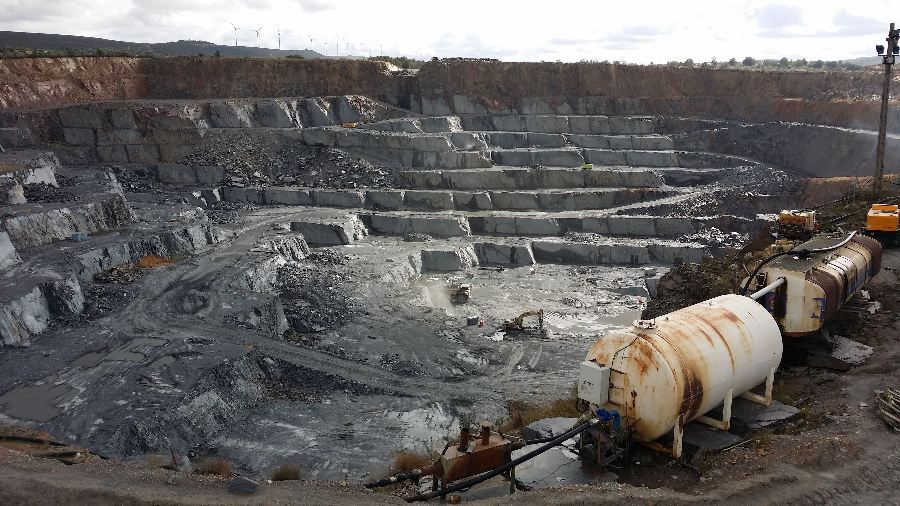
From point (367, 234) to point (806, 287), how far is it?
2625 centimetres

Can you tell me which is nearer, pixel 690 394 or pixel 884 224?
pixel 690 394

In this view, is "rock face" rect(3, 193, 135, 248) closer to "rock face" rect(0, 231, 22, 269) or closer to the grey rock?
"rock face" rect(0, 231, 22, 269)

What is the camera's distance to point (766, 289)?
440 inches

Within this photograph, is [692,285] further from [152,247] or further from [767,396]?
[152,247]

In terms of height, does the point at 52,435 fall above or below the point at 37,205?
below

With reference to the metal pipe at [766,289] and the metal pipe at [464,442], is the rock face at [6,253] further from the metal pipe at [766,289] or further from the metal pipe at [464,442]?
the metal pipe at [766,289]

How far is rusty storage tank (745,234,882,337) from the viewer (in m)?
11.4

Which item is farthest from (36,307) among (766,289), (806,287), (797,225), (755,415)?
(797,225)

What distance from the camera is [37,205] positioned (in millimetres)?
28016

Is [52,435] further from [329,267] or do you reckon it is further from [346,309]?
[329,267]

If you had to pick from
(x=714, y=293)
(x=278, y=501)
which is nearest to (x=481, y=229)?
(x=714, y=293)

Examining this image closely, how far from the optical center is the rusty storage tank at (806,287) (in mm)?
11367

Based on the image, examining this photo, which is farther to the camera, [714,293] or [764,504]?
[714,293]

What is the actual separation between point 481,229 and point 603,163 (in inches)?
524
